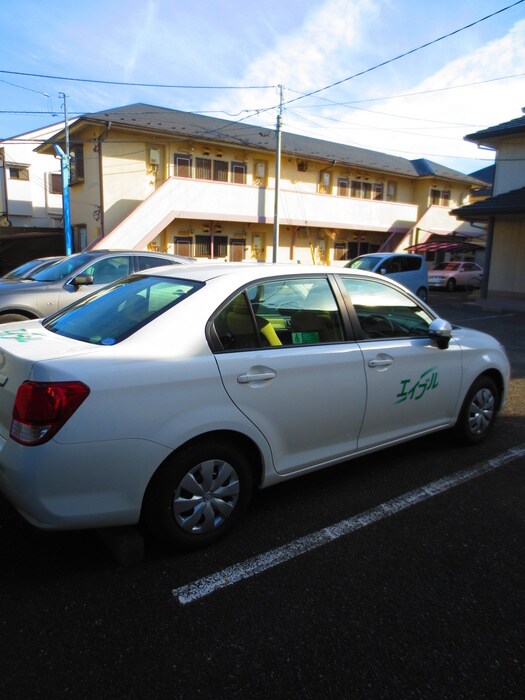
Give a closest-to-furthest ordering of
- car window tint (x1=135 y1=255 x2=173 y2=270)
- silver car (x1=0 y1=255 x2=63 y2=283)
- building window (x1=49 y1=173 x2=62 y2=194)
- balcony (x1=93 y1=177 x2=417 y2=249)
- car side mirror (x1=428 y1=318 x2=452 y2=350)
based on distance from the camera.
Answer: car side mirror (x1=428 y1=318 x2=452 y2=350)
car window tint (x1=135 y1=255 x2=173 y2=270)
silver car (x1=0 y1=255 x2=63 y2=283)
balcony (x1=93 y1=177 x2=417 y2=249)
building window (x1=49 y1=173 x2=62 y2=194)

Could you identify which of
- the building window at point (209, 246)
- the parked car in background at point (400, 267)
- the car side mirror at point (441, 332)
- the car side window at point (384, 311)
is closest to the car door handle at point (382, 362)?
the car side window at point (384, 311)

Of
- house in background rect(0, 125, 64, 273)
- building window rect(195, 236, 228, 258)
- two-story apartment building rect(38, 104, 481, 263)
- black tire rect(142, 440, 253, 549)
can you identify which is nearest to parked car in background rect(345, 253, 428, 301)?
two-story apartment building rect(38, 104, 481, 263)

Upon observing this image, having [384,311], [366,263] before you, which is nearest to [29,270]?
[384,311]

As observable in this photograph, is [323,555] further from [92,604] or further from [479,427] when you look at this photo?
[479,427]

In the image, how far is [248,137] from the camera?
2270cm

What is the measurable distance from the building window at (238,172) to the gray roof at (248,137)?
108 cm

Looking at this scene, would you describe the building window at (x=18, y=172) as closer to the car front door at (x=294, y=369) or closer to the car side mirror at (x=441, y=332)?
the car front door at (x=294, y=369)

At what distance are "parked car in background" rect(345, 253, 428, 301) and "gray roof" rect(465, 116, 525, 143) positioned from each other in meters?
4.39

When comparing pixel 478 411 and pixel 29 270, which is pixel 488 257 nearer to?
pixel 478 411

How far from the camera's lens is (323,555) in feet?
8.74

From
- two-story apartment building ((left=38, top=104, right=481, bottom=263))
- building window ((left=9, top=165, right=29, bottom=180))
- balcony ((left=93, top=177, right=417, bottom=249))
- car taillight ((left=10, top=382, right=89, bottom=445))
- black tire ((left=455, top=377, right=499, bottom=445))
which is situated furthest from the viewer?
building window ((left=9, top=165, right=29, bottom=180))

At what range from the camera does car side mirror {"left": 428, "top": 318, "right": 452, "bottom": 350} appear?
3.59m

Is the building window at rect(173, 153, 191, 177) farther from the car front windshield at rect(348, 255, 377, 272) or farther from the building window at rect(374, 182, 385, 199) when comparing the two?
the building window at rect(374, 182, 385, 199)

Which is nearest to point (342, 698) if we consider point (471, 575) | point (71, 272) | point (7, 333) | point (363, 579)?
point (363, 579)
